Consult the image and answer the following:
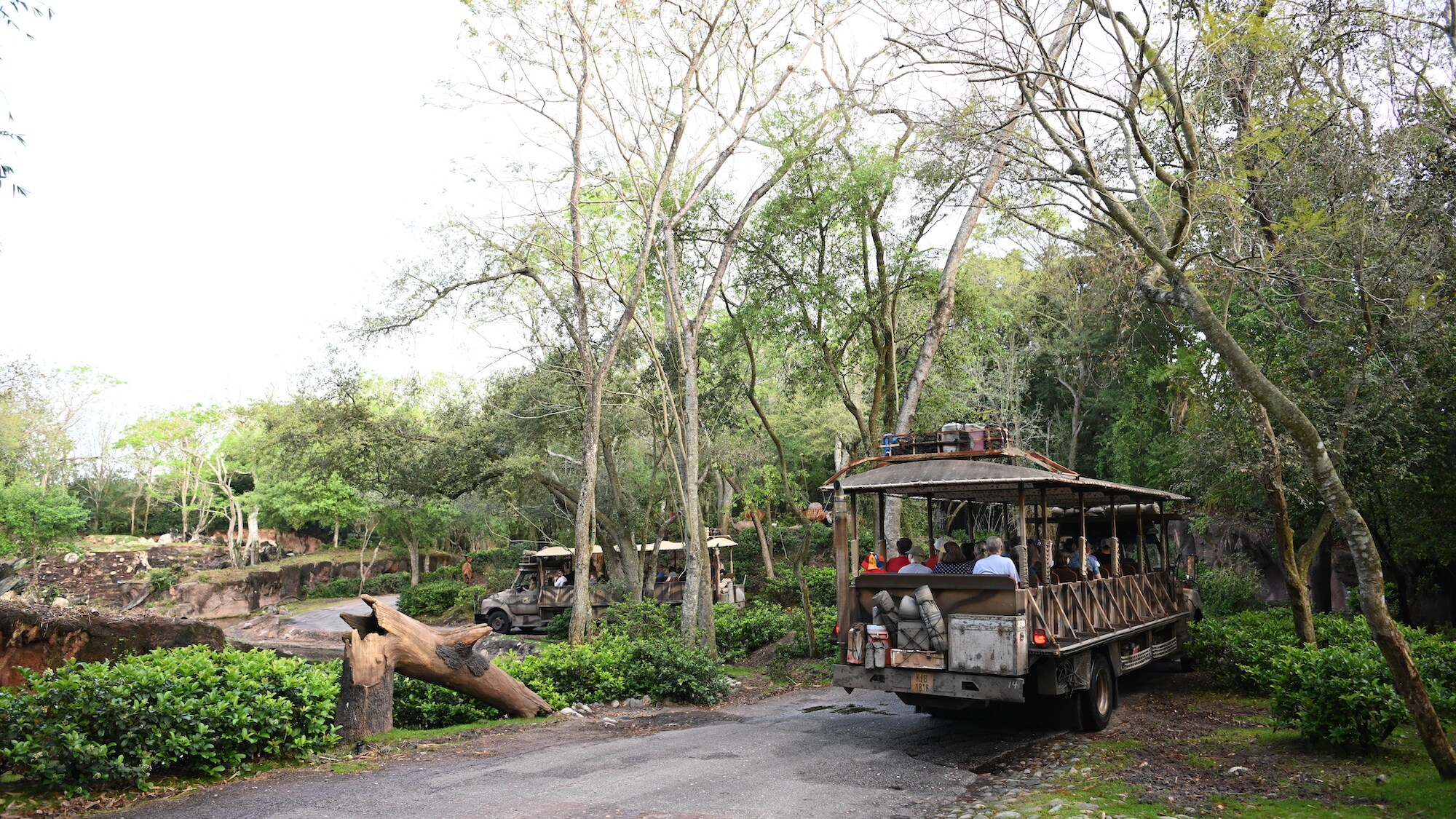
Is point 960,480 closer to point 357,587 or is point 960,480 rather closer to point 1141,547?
point 1141,547

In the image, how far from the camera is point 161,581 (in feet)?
112

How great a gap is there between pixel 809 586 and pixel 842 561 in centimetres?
1623

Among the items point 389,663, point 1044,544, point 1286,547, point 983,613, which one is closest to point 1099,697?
point 1044,544

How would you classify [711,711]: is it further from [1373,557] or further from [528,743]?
[1373,557]

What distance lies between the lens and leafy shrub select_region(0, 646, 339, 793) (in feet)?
20.8

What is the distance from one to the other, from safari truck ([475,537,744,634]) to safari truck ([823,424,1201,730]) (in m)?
14.0

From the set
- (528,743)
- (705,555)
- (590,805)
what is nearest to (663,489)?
(705,555)

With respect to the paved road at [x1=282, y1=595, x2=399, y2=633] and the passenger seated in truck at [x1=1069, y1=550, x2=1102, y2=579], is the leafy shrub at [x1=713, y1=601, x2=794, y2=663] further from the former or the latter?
the paved road at [x1=282, y1=595, x2=399, y2=633]

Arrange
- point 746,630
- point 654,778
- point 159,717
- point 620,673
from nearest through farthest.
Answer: point 159,717 → point 654,778 → point 620,673 → point 746,630

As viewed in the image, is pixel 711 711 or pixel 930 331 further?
pixel 930 331

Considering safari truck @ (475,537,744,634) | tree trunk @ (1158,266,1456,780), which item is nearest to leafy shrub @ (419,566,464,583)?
safari truck @ (475,537,744,634)

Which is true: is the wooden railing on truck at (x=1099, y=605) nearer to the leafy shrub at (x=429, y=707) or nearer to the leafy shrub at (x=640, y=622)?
the leafy shrub at (x=429, y=707)

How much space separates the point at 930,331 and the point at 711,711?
7.38m

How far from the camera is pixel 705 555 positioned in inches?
589
